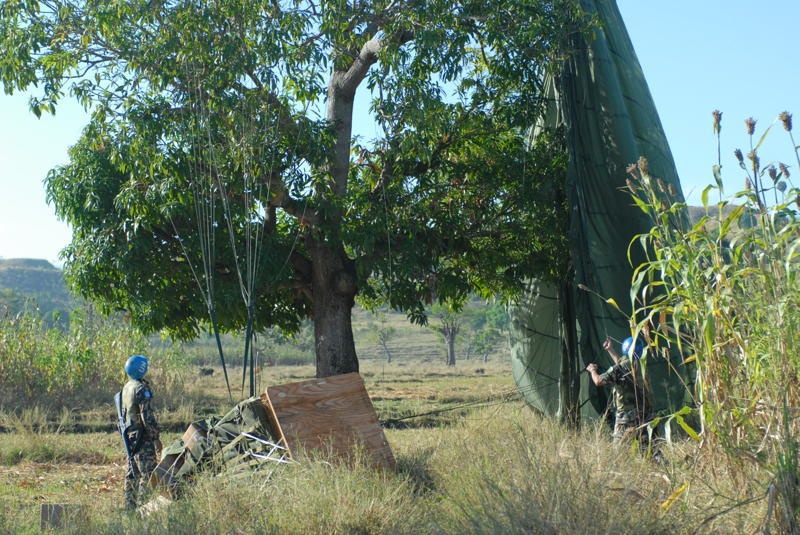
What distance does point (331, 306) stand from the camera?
1088cm

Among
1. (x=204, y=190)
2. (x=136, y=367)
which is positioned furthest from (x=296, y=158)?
(x=136, y=367)

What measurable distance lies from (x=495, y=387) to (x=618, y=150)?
554 inches

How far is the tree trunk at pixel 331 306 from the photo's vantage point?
10.9 metres

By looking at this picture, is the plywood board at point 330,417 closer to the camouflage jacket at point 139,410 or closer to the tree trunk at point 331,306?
the camouflage jacket at point 139,410

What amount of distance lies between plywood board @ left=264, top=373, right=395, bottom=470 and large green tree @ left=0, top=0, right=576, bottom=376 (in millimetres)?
1690

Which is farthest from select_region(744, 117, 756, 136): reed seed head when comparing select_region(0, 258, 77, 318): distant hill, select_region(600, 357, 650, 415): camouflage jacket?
select_region(0, 258, 77, 318): distant hill

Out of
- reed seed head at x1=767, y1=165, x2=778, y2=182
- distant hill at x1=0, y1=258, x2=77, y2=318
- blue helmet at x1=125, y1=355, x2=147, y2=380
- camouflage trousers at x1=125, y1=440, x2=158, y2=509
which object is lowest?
camouflage trousers at x1=125, y1=440, x2=158, y2=509

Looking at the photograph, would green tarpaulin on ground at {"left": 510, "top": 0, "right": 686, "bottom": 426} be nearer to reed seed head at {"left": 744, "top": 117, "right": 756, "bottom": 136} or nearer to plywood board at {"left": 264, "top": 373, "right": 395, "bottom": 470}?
plywood board at {"left": 264, "top": 373, "right": 395, "bottom": 470}

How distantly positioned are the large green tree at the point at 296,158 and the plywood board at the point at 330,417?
169cm

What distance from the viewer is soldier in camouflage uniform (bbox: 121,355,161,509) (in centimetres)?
762

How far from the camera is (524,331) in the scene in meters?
13.0

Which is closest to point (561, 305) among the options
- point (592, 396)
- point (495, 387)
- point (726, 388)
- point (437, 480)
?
point (592, 396)

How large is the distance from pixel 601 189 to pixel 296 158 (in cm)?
395

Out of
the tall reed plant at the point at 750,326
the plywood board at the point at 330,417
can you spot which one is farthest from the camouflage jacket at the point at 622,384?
the tall reed plant at the point at 750,326
